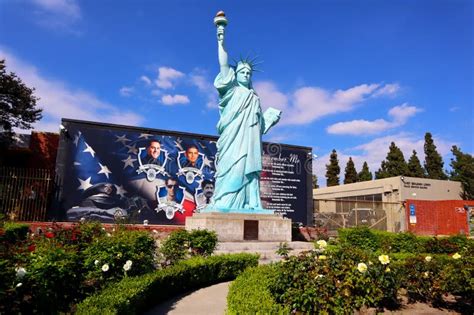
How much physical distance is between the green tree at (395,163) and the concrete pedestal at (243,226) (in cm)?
3460

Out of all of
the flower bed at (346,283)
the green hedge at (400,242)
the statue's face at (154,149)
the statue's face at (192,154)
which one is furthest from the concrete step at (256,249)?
the statue's face at (154,149)

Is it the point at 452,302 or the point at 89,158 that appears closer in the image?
the point at 452,302

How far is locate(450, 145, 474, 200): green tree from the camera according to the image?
119 feet

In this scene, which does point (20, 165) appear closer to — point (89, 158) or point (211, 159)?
point (89, 158)

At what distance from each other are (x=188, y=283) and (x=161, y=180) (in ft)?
47.2

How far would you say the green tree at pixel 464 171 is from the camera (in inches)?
1427

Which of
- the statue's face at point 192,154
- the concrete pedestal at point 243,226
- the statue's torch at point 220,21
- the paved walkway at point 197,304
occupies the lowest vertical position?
the paved walkway at point 197,304

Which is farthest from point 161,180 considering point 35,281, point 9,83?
point 35,281

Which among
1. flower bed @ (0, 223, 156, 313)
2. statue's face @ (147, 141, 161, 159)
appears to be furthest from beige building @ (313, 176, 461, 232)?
flower bed @ (0, 223, 156, 313)

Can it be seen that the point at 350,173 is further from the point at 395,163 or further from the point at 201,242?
the point at 201,242

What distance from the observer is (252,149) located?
528 inches

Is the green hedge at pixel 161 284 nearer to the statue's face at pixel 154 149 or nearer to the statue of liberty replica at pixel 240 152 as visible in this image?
the statue of liberty replica at pixel 240 152

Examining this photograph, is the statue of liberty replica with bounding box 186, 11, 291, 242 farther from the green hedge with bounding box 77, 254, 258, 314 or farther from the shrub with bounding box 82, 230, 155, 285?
the shrub with bounding box 82, 230, 155, 285

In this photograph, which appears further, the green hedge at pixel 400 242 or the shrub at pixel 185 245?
the green hedge at pixel 400 242
